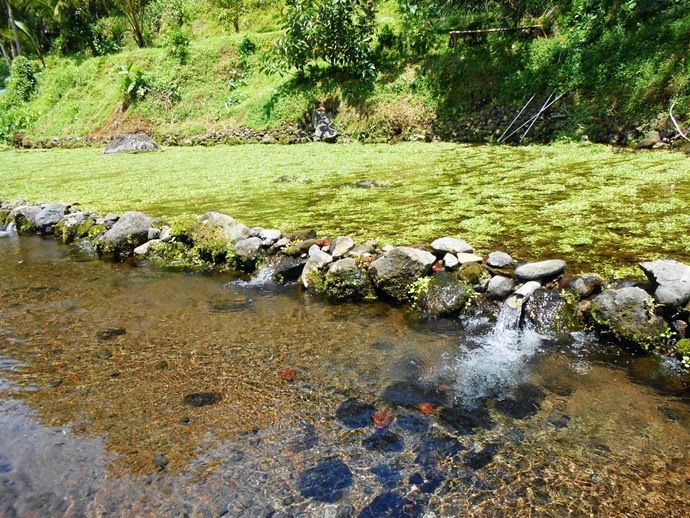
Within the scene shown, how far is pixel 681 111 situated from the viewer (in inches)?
482

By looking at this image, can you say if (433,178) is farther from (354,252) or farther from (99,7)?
(99,7)

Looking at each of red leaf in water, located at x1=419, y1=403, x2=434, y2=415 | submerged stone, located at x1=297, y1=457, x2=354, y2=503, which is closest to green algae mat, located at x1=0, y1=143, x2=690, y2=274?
red leaf in water, located at x1=419, y1=403, x2=434, y2=415

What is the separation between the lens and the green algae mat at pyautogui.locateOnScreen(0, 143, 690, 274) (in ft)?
20.4

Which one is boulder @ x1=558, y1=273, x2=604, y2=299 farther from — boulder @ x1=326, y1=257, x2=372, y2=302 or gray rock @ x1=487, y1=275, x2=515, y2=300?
boulder @ x1=326, y1=257, x2=372, y2=302

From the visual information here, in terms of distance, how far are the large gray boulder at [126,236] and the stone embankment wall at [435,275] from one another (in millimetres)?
15

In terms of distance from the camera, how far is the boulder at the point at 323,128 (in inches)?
797

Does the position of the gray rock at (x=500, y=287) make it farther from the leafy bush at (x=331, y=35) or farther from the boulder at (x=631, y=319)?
the leafy bush at (x=331, y=35)

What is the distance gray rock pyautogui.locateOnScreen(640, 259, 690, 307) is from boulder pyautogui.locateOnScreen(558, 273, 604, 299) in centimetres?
43

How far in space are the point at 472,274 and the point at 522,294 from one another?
585 mm

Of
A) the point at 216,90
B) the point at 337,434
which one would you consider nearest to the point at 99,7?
the point at 216,90

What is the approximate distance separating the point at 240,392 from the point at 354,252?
253 centimetres

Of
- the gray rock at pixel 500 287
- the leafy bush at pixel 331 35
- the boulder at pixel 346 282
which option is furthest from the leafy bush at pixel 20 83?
the gray rock at pixel 500 287

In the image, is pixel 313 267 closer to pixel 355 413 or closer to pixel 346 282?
pixel 346 282

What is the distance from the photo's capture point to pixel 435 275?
527 centimetres
